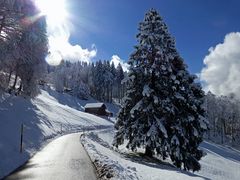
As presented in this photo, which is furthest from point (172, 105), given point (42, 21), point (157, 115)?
point (42, 21)

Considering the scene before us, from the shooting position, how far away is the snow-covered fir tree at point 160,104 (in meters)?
23.0

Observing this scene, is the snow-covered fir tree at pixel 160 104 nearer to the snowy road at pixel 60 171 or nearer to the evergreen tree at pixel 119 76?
the snowy road at pixel 60 171

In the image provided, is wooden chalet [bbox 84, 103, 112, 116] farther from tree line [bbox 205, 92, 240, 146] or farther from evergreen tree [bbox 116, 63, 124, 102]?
tree line [bbox 205, 92, 240, 146]

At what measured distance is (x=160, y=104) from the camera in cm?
2331

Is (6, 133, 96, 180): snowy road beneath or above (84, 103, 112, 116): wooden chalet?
beneath

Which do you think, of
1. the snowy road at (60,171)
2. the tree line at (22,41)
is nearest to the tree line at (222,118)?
the tree line at (22,41)

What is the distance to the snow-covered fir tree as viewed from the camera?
23.0 metres

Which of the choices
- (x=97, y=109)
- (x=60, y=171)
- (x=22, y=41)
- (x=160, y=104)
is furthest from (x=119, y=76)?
(x=60, y=171)

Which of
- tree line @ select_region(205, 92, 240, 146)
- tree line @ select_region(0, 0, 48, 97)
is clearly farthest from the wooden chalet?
tree line @ select_region(0, 0, 48, 97)

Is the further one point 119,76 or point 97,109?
point 119,76

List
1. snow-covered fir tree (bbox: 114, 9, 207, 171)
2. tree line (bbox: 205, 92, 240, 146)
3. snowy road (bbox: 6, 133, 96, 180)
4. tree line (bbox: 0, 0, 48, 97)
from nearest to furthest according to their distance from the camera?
snowy road (bbox: 6, 133, 96, 180) < snow-covered fir tree (bbox: 114, 9, 207, 171) < tree line (bbox: 0, 0, 48, 97) < tree line (bbox: 205, 92, 240, 146)

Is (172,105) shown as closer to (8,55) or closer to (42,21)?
(8,55)

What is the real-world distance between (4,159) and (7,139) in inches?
201

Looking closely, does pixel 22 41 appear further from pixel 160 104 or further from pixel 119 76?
pixel 119 76
